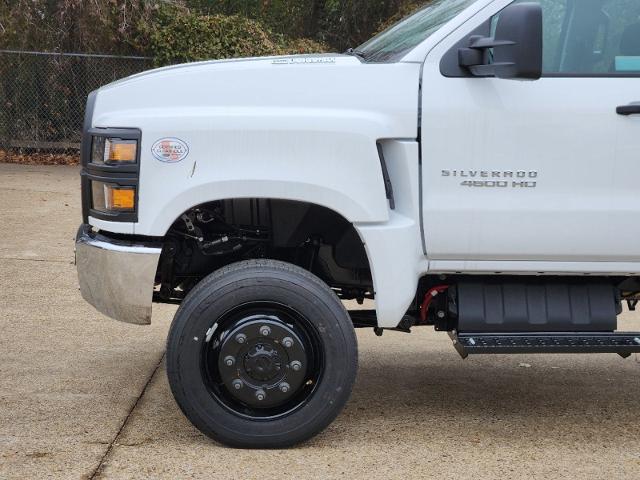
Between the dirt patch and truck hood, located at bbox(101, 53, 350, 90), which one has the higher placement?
truck hood, located at bbox(101, 53, 350, 90)

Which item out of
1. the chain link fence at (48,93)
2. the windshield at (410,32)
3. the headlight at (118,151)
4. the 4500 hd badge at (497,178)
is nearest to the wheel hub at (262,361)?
the headlight at (118,151)

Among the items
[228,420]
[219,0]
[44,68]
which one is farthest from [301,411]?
[219,0]

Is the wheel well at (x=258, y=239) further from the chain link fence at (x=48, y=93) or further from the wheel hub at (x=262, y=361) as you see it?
the chain link fence at (x=48, y=93)

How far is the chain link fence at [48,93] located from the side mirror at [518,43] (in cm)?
1237

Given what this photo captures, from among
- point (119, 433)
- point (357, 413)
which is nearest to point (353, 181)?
point (357, 413)

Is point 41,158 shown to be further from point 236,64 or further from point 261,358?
point 261,358

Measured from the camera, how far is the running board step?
439cm

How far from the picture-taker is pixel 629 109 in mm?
4312

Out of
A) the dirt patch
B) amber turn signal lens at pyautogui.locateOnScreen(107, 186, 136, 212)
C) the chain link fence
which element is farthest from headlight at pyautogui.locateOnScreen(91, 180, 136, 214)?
the dirt patch

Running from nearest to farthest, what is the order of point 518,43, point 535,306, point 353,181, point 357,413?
point 518,43
point 353,181
point 535,306
point 357,413

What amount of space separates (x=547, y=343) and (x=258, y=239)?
54.7 inches

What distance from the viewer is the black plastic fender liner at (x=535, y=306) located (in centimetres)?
453

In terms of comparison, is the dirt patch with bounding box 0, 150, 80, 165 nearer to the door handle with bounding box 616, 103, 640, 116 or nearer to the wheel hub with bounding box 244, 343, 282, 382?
the wheel hub with bounding box 244, 343, 282, 382

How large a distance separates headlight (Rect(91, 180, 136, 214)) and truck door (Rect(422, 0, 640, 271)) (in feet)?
4.08
